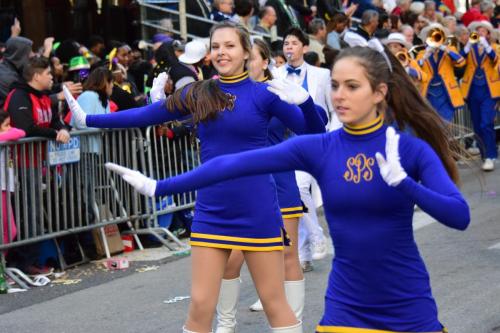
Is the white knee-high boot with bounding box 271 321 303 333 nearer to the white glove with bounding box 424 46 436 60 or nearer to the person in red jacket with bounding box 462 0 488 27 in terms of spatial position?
the white glove with bounding box 424 46 436 60

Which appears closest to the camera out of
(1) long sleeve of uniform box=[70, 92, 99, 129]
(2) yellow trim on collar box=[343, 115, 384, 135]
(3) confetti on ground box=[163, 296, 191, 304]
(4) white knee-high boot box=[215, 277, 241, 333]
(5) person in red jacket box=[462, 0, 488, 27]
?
(2) yellow trim on collar box=[343, 115, 384, 135]

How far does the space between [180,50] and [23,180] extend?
395 cm

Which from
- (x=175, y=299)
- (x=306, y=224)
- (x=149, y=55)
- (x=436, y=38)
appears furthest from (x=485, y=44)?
(x=175, y=299)

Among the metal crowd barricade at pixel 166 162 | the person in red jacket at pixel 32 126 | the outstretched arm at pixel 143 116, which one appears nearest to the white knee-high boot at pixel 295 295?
the outstretched arm at pixel 143 116

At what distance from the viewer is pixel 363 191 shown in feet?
13.6

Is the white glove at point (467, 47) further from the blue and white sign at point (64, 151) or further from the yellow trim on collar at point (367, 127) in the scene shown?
the yellow trim on collar at point (367, 127)

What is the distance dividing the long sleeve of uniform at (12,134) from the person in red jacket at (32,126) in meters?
0.20

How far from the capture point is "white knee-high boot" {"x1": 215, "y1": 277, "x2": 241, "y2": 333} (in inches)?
255

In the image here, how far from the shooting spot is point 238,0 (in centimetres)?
1504

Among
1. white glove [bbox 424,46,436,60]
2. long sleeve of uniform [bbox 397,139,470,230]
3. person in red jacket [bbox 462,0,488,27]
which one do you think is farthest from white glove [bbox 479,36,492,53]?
long sleeve of uniform [bbox 397,139,470,230]

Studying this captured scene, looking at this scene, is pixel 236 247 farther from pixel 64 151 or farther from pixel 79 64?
pixel 79 64

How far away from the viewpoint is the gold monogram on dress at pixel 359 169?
13.7ft

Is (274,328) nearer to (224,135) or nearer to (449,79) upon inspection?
(224,135)

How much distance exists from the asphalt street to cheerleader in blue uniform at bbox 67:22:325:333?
147 centimetres
